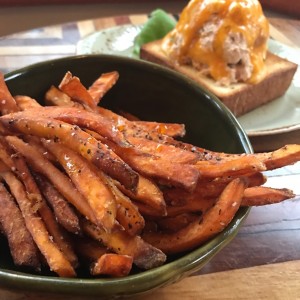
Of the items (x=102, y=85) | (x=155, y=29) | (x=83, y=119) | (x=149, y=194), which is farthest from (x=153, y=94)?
(x=155, y=29)

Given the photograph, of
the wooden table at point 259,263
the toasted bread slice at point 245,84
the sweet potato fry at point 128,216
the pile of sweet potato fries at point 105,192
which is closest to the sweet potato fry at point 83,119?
the pile of sweet potato fries at point 105,192

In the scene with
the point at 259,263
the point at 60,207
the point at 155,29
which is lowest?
the point at 259,263

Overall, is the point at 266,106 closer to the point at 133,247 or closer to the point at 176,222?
the point at 176,222

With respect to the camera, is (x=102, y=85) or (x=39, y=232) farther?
→ (x=102, y=85)

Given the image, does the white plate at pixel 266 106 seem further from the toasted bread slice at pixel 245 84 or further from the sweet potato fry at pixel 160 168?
the sweet potato fry at pixel 160 168

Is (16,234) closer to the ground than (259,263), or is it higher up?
higher up

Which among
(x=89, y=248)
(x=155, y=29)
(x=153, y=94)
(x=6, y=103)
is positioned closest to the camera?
(x=89, y=248)

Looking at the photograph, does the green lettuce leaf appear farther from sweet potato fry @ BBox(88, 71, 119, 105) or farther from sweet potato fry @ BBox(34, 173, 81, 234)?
sweet potato fry @ BBox(34, 173, 81, 234)
